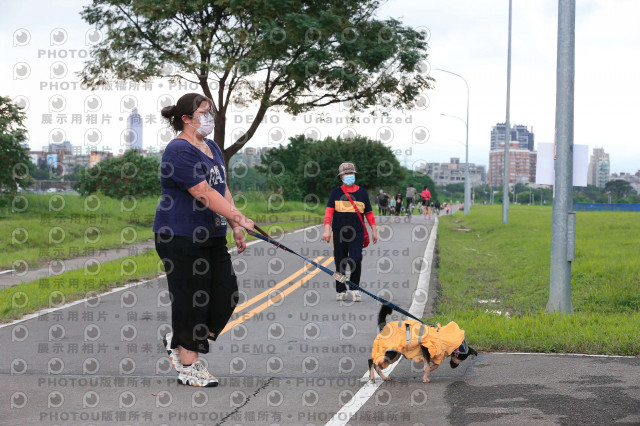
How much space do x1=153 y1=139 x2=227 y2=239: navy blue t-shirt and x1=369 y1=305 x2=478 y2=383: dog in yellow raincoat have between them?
1.50m

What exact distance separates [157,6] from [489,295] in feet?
55.9

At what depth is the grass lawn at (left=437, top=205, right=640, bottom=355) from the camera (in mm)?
7656

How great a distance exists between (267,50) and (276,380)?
2073 cm

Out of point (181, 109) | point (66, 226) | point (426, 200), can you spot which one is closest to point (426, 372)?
point (181, 109)

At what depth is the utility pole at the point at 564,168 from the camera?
9516 mm

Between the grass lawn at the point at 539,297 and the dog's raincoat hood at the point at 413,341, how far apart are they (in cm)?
158

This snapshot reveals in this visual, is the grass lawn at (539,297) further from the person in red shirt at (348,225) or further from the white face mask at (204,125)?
the white face mask at (204,125)

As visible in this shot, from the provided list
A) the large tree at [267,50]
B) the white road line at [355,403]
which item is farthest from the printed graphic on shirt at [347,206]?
the large tree at [267,50]

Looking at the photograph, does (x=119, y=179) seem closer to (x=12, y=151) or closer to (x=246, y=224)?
(x=12, y=151)

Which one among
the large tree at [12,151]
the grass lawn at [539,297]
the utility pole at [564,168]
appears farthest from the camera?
the large tree at [12,151]

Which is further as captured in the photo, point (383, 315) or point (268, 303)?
point (268, 303)

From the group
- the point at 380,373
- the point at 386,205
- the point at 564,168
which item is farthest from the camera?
the point at 386,205

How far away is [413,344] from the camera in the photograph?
5906 millimetres

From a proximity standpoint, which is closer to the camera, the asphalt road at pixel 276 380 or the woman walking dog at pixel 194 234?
the asphalt road at pixel 276 380
